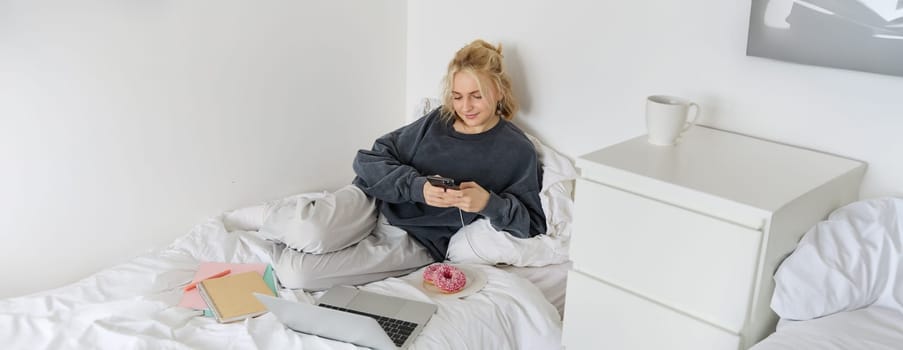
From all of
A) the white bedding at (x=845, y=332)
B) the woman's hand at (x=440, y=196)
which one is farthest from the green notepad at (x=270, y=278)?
the white bedding at (x=845, y=332)

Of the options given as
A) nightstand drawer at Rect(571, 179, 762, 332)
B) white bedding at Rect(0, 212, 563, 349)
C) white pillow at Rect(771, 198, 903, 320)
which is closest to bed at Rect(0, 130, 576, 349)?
white bedding at Rect(0, 212, 563, 349)

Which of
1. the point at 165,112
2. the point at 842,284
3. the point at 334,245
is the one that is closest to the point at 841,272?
the point at 842,284

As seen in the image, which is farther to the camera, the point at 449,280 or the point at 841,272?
the point at 449,280

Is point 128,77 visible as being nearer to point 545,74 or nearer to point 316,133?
point 316,133

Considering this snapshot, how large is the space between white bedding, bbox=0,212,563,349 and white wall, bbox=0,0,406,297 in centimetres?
19

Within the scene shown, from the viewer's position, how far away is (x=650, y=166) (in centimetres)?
163

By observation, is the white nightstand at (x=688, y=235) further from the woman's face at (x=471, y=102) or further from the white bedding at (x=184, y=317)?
the woman's face at (x=471, y=102)

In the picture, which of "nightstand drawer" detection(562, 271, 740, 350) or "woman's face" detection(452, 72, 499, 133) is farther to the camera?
"woman's face" detection(452, 72, 499, 133)

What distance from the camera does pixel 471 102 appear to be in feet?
7.36

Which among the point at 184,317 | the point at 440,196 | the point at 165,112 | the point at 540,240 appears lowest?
the point at 184,317

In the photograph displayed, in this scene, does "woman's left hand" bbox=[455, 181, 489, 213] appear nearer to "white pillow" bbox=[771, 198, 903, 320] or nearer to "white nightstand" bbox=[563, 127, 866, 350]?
"white nightstand" bbox=[563, 127, 866, 350]

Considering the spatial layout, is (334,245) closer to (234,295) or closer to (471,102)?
(234,295)

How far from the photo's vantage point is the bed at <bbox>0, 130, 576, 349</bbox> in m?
1.75

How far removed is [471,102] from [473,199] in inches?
11.6
